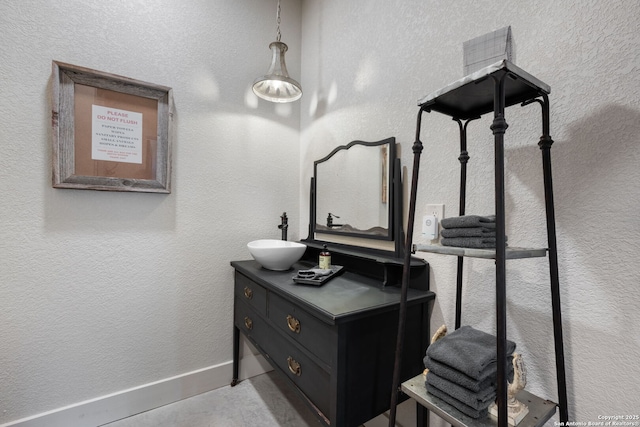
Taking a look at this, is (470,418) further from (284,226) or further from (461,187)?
(284,226)

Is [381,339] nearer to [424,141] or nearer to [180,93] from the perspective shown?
[424,141]

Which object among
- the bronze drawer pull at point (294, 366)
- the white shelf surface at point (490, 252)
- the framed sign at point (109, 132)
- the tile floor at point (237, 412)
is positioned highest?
the framed sign at point (109, 132)

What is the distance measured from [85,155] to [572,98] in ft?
6.53

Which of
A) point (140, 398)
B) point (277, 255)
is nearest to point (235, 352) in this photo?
point (140, 398)

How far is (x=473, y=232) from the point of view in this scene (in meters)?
0.80

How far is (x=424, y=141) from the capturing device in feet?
4.04

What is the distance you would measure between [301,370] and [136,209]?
122 cm

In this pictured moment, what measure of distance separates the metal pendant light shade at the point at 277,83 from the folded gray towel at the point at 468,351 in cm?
140

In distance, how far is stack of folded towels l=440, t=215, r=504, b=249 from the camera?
2.59ft

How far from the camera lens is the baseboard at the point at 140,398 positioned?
4.64 ft

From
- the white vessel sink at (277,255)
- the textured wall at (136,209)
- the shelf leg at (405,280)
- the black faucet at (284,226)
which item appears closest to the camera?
the shelf leg at (405,280)

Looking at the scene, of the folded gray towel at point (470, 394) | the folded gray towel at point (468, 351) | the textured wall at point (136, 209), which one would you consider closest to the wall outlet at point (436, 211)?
the folded gray towel at point (468, 351)

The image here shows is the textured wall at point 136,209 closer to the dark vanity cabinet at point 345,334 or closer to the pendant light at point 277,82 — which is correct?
the pendant light at point 277,82

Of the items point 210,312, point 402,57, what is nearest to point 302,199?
point 210,312
